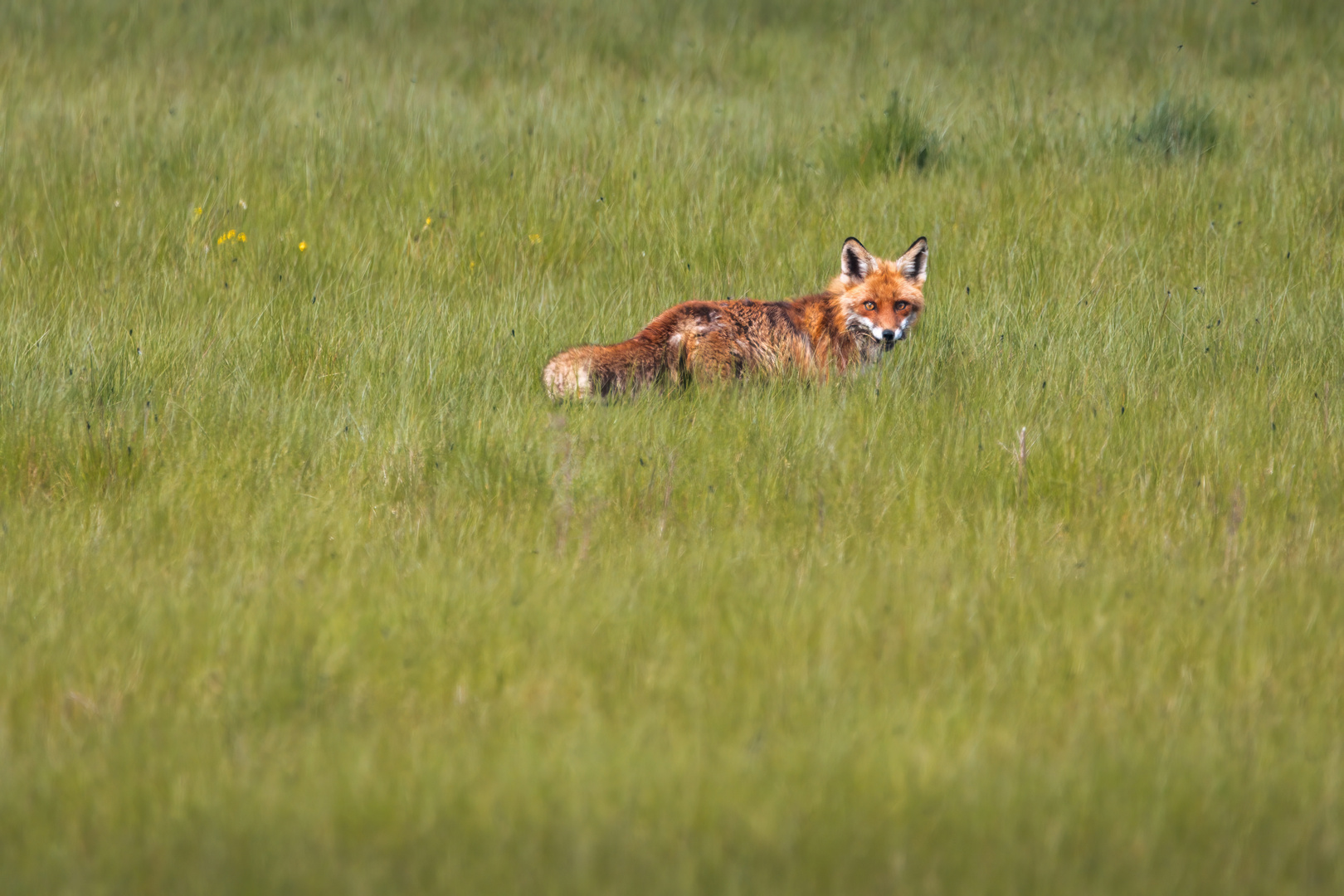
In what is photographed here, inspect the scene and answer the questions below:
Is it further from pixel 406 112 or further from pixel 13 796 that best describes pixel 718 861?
pixel 406 112

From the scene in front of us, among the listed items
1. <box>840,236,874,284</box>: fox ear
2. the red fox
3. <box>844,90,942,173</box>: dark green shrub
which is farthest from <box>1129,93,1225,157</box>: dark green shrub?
<box>840,236,874,284</box>: fox ear

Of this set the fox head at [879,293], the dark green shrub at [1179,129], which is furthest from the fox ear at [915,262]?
the dark green shrub at [1179,129]

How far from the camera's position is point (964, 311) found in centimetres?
738

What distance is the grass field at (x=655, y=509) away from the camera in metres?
2.65

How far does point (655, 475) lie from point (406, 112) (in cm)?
699

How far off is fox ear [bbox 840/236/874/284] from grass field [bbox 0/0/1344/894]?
1.97 feet

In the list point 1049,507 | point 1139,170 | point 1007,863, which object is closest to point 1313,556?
point 1049,507

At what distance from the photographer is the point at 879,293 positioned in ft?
22.5

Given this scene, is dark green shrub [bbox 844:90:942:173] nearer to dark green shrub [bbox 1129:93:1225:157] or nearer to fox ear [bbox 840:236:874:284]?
dark green shrub [bbox 1129:93:1225:157]

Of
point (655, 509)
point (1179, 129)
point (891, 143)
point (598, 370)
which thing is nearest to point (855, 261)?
point (598, 370)

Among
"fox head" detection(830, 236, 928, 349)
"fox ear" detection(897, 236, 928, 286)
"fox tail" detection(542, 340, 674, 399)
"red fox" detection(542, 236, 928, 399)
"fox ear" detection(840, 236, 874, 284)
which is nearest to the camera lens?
"fox tail" detection(542, 340, 674, 399)

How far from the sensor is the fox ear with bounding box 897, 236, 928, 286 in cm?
704

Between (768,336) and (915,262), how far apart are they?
1239 millimetres

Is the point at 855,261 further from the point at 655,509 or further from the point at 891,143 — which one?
the point at 891,143
